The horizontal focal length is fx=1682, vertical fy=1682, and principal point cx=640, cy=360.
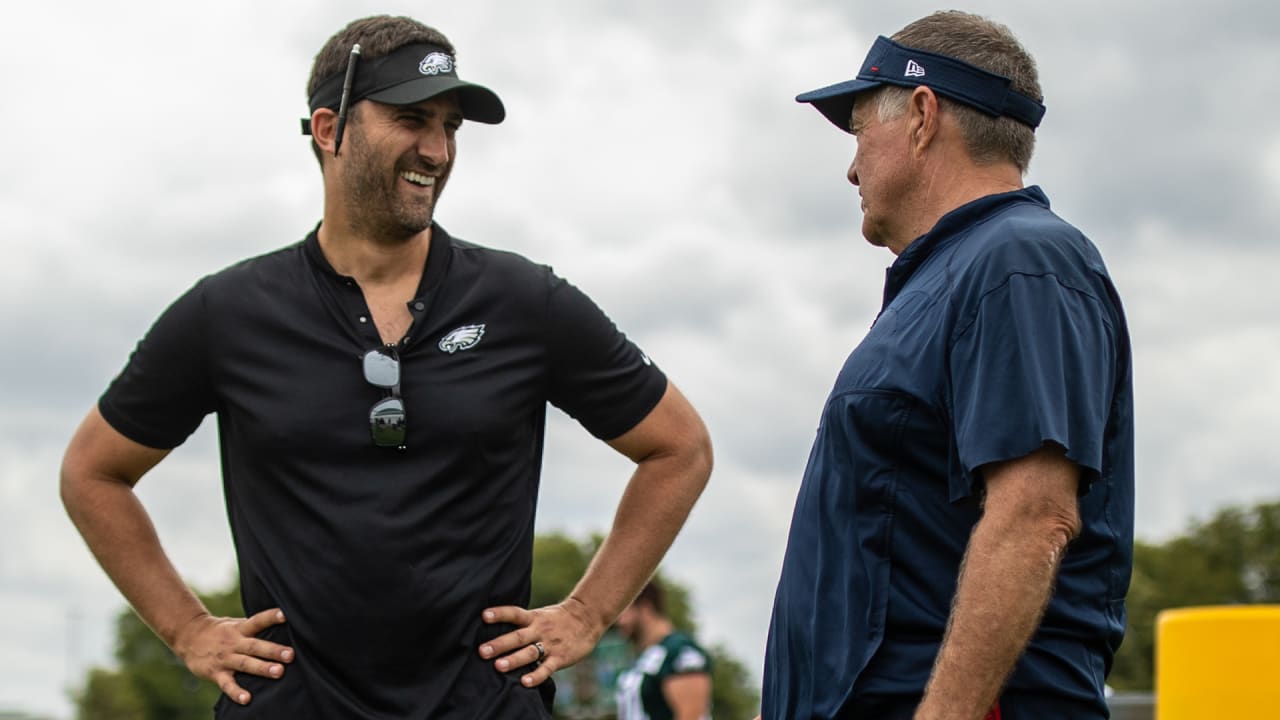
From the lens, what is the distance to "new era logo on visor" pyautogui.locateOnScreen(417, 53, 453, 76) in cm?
464

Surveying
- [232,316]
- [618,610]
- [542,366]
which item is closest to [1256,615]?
[618,610]

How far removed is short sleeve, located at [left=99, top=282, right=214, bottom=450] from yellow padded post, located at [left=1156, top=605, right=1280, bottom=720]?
12.0 ft

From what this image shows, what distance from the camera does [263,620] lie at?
4.30 meters

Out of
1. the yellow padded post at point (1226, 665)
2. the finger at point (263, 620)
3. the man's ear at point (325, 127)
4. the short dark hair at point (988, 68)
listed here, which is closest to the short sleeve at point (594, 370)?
the man's ear at point (325, 127)

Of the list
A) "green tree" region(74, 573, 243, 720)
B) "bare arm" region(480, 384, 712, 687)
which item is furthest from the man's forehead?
"green tree" region(74, 573, 243, 720)

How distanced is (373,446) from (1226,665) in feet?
11.5

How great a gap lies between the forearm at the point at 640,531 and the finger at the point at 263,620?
872 millimetres

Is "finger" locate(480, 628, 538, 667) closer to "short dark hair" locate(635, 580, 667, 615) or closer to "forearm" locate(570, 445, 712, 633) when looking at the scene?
"forearm" locate(570, 445, 712, 633)

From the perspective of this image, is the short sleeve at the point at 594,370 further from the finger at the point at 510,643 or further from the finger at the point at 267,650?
the finger at the point at 267,650

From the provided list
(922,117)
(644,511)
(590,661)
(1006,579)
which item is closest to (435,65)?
(644,511)

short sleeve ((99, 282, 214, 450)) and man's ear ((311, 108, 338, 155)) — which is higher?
man's ear ((311, 108, 338, 155))

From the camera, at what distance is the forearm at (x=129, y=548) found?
15.4 feet

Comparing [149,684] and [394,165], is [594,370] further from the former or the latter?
[149,684]

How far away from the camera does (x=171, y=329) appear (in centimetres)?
452
